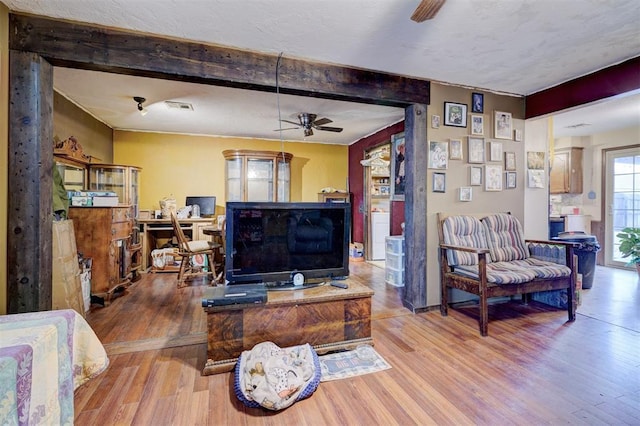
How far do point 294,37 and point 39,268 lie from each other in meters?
2.42

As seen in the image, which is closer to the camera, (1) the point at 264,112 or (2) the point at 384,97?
(2) the point at 384,97

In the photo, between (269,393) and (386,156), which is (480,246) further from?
(386,156)

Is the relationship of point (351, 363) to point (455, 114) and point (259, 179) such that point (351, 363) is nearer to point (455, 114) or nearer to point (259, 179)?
point (455, 114)

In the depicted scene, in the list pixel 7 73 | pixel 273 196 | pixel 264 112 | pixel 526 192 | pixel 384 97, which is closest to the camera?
pixel 7 73

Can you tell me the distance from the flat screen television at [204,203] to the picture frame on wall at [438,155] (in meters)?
3.87

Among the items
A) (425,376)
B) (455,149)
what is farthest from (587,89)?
(425,376)

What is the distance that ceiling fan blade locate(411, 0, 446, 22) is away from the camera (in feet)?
5.22

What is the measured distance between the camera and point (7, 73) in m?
1.93

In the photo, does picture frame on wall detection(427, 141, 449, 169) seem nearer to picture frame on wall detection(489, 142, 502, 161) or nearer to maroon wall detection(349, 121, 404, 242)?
picture frame on wall detection(489, 142, 502, 161)

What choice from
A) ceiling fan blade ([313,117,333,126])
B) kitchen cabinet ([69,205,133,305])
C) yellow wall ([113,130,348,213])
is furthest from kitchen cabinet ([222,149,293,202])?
kitchen cabinet ([69,205,133,305])

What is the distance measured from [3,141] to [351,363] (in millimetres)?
2693

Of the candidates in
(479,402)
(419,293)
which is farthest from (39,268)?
(419,293)

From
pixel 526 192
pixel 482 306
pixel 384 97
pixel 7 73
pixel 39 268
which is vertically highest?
pixel 384 97

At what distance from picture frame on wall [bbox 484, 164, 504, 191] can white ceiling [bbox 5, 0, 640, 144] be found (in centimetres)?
86
